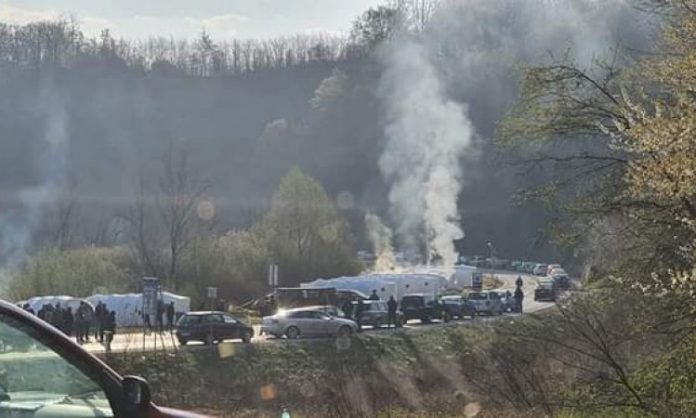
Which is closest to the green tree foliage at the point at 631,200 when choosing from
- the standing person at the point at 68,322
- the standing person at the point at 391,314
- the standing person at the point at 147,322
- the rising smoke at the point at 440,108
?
the standing person at the point at 147,322

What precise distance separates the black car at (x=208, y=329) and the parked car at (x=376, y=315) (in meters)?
8.07

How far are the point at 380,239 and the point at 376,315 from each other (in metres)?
48.5

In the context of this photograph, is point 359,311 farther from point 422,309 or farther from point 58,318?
point 58,318

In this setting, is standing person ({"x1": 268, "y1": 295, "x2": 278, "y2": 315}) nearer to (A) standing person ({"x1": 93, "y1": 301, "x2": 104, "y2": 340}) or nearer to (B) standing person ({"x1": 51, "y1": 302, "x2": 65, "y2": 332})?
(A) standing person ({"x1": 93, "y1": 301, "x2": 104, "y2": 340})

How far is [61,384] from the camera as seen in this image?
160 inches

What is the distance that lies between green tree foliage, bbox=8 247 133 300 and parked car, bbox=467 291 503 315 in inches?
786

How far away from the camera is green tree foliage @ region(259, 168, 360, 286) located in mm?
68188

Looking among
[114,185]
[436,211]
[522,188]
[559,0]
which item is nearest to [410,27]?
[436,211]

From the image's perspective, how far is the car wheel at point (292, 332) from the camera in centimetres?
3806

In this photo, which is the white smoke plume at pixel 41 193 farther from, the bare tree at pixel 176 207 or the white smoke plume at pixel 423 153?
the white smoke plume at pixel 423 153

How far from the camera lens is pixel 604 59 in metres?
15.1

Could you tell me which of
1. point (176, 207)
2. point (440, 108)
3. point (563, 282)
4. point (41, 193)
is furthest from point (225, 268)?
point (440, 108)

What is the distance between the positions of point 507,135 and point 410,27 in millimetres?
91556

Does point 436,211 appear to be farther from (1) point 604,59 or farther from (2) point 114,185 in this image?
(1) point 604,59
